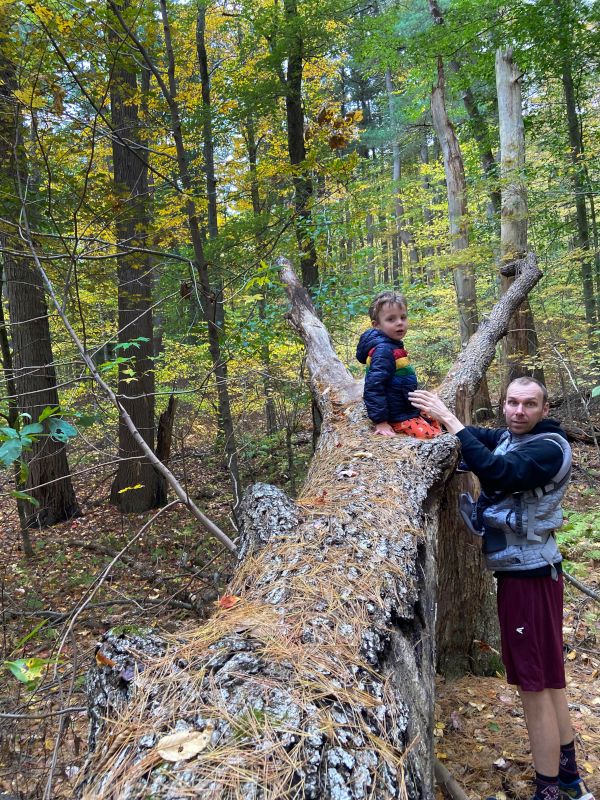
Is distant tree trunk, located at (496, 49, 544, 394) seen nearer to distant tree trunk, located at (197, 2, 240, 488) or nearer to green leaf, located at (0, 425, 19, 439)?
distant tree trunk, located at (197, 2, 240, 488)

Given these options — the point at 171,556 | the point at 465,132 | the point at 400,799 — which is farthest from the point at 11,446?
the point at 465,132

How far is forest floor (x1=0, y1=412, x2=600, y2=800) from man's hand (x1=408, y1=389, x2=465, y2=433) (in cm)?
161

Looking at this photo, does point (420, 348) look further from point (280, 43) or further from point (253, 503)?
point (253, 503)

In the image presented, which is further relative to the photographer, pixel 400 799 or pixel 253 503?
pixel 253 503

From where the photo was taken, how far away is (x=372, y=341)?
358cm

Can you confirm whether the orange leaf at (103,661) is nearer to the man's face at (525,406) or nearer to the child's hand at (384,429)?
the man's face at (525,406)

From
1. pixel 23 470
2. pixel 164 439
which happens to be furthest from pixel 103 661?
pixel 164 439

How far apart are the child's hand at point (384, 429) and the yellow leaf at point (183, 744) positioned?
246 cm

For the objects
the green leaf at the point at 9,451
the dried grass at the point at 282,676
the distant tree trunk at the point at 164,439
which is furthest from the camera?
the distant tree trunk at the point at 164,439

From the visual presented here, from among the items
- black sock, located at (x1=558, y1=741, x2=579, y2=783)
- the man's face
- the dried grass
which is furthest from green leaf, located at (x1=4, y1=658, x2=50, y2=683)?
black sock, located at (x1=558, y1=741, x2=579, y2=783)

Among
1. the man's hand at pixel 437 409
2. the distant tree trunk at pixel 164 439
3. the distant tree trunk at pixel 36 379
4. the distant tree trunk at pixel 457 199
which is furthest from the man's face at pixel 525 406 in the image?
the distant tree trunk at pixel 457 199

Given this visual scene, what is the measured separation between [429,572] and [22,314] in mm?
7170

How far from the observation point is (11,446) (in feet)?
6.13

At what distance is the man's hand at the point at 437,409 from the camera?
2568 mm
